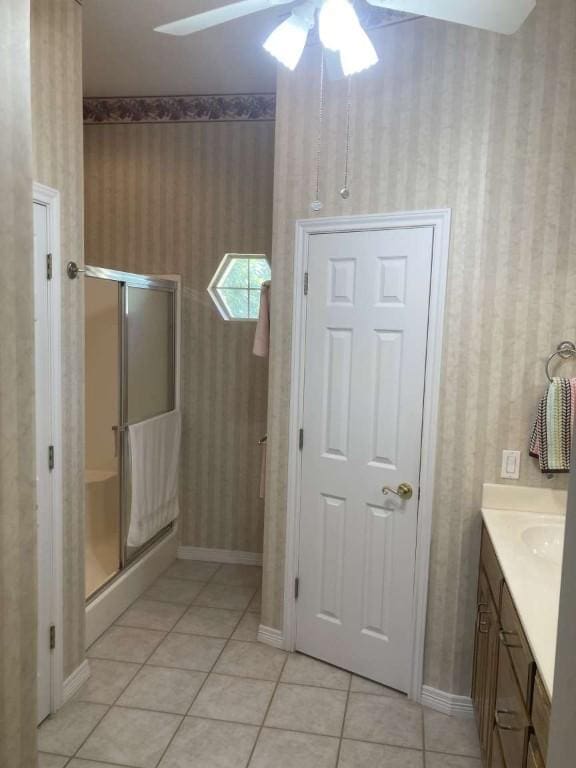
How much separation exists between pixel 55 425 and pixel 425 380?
1519 mm

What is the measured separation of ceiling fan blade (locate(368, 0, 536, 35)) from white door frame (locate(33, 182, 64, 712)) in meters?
1.37

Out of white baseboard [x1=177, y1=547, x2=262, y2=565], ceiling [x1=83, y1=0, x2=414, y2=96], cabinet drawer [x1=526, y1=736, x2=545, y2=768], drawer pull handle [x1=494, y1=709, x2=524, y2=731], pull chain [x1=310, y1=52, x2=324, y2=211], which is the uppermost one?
ceiling [x1=83, y1=0, x2=414, y2=96]

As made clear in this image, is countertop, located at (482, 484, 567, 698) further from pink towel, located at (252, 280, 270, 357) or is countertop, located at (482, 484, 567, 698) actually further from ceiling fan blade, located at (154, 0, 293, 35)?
ceiling fan blade, located at (154, 0, 293, 35)

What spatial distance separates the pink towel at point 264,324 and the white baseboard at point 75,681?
5.44 ft

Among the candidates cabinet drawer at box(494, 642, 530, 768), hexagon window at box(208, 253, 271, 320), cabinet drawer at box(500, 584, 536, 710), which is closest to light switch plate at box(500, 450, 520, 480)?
cabinet drawer at box(500, 584, 536, 710)

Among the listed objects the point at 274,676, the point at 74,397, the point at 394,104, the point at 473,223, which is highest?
the point at 394,104

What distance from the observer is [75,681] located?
2.53 metres

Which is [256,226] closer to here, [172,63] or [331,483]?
[172,63]

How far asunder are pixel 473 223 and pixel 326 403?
1.01 m

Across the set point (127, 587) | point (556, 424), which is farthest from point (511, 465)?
point (127, 587)

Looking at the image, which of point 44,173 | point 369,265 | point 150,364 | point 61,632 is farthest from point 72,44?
point 61,632

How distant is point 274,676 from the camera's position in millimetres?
2688

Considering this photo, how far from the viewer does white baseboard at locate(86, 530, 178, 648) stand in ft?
9.61

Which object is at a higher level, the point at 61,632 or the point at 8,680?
the point at 8,680
